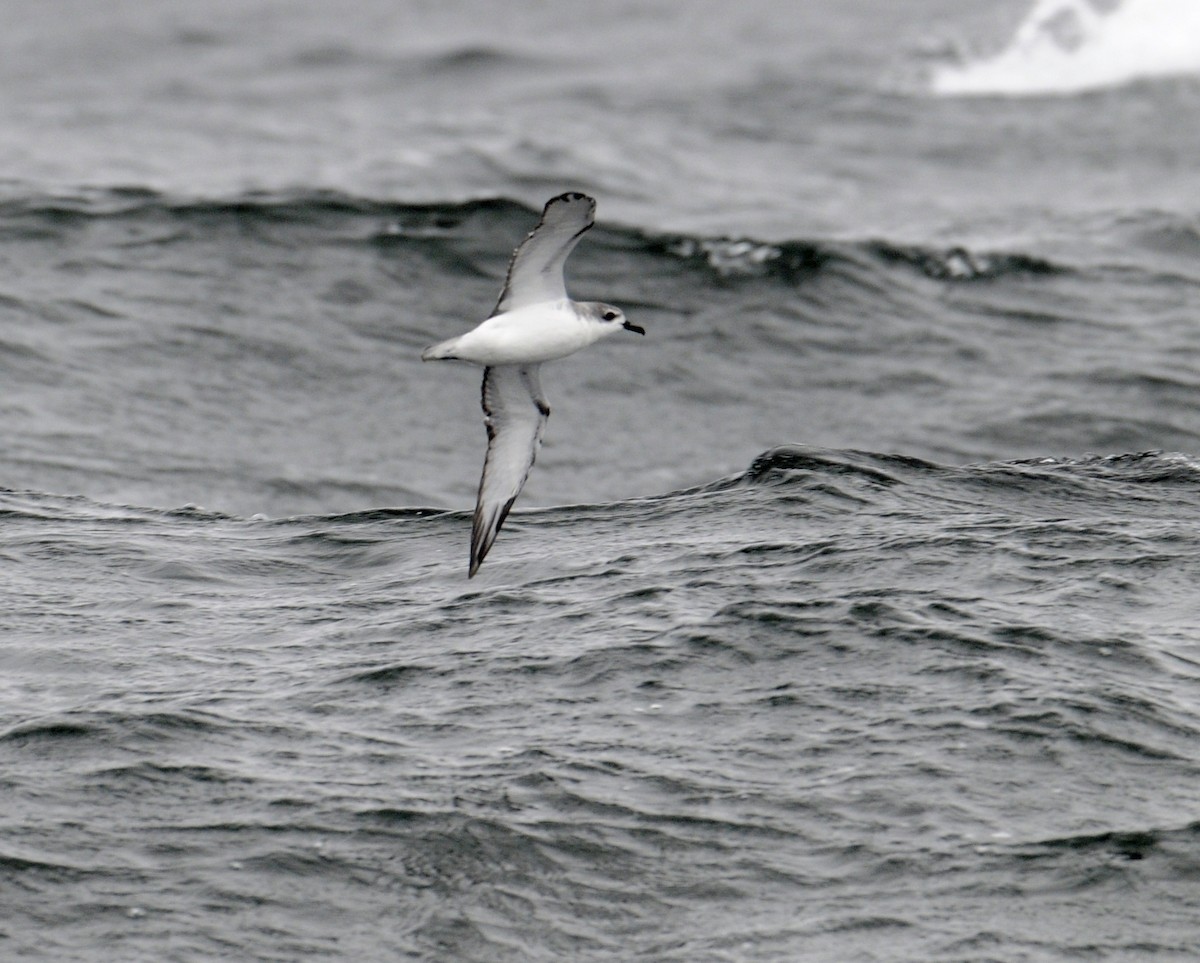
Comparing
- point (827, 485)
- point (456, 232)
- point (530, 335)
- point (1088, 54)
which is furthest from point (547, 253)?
point (1088, 54)

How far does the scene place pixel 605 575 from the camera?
12453 millimetres

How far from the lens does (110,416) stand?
799 inches

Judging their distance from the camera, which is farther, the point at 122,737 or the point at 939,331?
the point at 939,331

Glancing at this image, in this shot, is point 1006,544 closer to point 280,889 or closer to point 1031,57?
point 280,889

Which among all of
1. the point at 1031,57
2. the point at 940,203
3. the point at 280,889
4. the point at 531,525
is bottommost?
the point at 280,889

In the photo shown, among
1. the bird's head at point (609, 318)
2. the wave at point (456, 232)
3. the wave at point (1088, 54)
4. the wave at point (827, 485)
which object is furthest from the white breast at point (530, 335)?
the wave at point (1088, 54)

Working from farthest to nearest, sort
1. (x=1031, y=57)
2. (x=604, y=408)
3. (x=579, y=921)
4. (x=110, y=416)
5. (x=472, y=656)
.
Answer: (x=1031, y=57), (x=604, y=408), (x=110, y=416), (x=472, y=656), (x=579, y=921)

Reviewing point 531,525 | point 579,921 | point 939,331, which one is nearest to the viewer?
point 579,921

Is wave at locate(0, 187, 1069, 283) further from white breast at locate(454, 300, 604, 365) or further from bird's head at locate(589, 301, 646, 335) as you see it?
white breast at locate(454, 300, 604, 365)

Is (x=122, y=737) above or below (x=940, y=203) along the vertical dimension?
below

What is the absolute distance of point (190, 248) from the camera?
24984 mm

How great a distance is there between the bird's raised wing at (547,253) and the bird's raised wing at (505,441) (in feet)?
1.68

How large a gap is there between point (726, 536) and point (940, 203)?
1802 centimetres

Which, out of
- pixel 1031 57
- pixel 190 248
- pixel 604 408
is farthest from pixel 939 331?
pixel 1031 57
